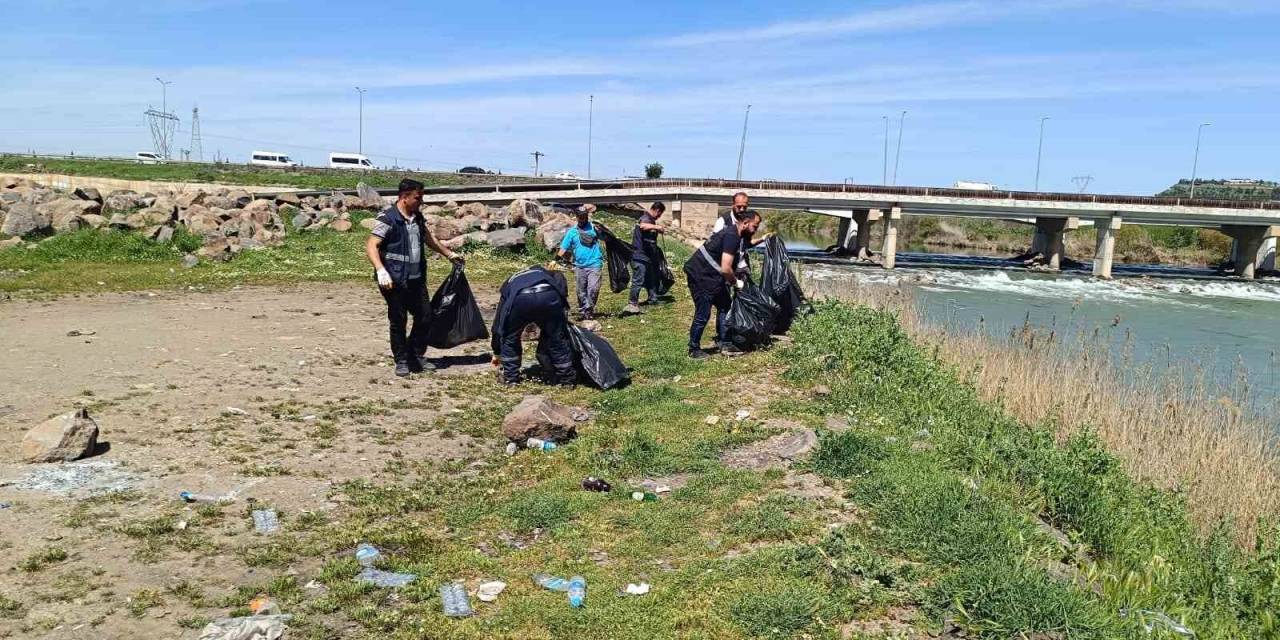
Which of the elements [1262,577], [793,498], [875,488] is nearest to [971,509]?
[875,488]

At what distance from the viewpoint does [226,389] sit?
767 centimetres

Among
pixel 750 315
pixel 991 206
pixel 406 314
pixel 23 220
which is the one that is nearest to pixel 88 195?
pixel 23 220

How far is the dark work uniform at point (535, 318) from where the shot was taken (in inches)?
313

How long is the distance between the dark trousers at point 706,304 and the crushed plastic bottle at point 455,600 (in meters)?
5.14

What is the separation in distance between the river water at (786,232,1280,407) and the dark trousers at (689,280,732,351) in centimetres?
518

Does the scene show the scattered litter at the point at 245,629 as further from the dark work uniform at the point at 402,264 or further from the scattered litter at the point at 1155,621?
the dark work uniform at the point at 402,264

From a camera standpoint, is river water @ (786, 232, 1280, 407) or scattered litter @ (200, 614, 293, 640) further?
river water @ (786, 232, 1280, 407)

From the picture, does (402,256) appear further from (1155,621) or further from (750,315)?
(1155,621)

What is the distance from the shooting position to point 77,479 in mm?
5266

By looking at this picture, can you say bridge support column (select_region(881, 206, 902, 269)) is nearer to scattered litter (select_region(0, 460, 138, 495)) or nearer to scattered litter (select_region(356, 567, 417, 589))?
scattered litter (select_region(0, 460, 138, 495))

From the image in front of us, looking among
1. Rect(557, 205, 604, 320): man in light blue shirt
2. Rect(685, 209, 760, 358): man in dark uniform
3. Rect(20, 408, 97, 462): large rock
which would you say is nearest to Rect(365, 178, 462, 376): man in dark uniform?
Rect(685, 209, 760, 358): man in dark uniform

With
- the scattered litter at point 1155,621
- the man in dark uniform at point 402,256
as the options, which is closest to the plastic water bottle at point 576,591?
the scattered litter at point 1155,621

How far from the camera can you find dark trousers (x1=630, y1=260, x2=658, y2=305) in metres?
13.1

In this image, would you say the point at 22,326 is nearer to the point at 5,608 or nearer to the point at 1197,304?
the point at 5,608
